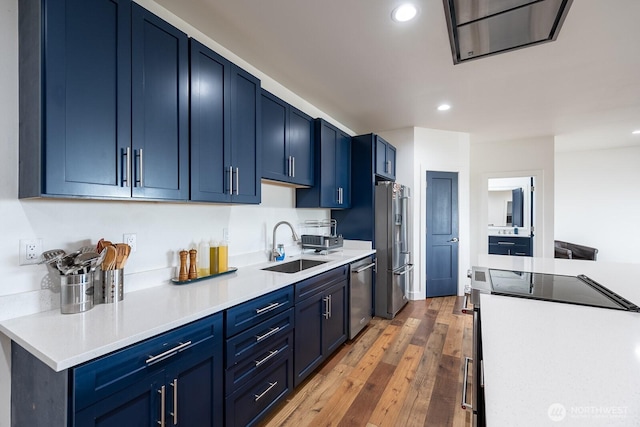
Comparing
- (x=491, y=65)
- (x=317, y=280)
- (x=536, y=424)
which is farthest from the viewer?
(x=491, y=65)

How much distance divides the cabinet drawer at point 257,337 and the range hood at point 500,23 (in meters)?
2.19

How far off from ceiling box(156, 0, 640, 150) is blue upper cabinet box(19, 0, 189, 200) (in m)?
0.61

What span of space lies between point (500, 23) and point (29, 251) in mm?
2863

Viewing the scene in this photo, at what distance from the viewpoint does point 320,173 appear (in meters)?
2.96

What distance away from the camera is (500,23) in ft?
5.66

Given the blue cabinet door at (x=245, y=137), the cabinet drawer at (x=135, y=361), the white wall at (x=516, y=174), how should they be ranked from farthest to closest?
1. the white wall at (x=516, y=174)
2. the blue cabinet door at (x=245, y=137)
3. the cabinet drawer at (x=135, y=361)

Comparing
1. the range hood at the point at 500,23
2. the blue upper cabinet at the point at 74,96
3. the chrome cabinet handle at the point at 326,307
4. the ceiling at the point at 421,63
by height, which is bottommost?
the chrome cabinet handle at the point at 326,307

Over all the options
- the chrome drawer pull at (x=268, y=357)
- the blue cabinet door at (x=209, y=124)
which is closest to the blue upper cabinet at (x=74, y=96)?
the blue cabinet door at (x=209, y=124)

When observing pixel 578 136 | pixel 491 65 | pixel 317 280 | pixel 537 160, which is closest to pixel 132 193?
pixel 317 280

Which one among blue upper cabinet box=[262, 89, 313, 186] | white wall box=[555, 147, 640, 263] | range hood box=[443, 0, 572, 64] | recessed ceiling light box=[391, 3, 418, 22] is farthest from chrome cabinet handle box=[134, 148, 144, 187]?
white wall box=[555, 147, 640, 263]

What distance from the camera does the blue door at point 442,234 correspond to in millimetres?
4414

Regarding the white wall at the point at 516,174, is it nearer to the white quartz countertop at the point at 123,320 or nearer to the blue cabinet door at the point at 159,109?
the white quartz countertop at the point at 123,320

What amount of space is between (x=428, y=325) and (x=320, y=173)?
224cm

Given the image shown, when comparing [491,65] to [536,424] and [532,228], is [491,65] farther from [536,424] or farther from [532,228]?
[532,228]
